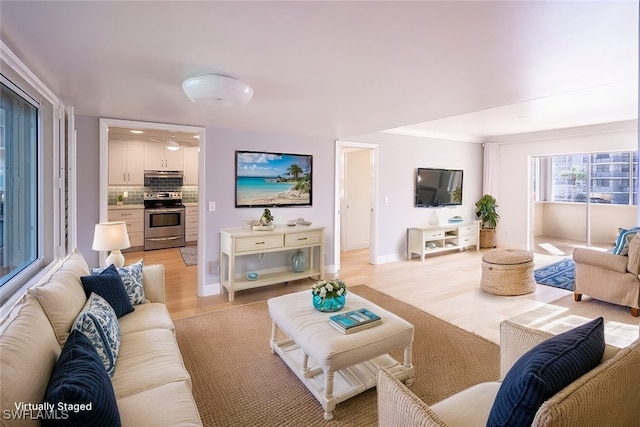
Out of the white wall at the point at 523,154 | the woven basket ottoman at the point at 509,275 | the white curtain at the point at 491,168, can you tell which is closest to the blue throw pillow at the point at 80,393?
the woven basket ottoman at the point at 509,275

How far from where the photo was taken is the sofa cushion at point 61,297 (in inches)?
62.5

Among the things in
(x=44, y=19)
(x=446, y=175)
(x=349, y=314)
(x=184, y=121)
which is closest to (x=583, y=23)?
(x=349, y=314)

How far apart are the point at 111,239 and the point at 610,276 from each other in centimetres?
502

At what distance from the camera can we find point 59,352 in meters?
1.46

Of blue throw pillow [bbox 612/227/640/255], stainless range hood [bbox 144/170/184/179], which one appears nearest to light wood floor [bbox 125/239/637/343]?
blue throw pillow [bbox 612/227/640/255]

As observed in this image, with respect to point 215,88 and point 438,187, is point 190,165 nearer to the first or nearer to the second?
point 438,187

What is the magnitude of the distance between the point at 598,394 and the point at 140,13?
2201mm

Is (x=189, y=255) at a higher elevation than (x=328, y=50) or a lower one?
lower

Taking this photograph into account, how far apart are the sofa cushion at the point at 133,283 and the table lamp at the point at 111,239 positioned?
0.39 meters

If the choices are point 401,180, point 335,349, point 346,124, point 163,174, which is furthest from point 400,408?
point 163,174

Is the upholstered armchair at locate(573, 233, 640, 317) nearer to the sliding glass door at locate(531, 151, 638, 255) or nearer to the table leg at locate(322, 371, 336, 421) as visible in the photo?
the sliding glass door at locate(531, 151, 638, 255)

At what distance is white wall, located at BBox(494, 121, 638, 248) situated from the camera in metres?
5.52

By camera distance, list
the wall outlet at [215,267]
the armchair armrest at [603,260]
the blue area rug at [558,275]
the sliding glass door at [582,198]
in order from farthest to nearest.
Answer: the sliding glass door at [582,198]
the blue area rug at [558,275]
the wall outlet at [215,267]
the armchair armrest at [603,260]

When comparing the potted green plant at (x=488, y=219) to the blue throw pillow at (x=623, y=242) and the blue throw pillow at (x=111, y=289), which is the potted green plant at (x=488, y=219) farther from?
the blue throw pillow at (x=111, y=289)
